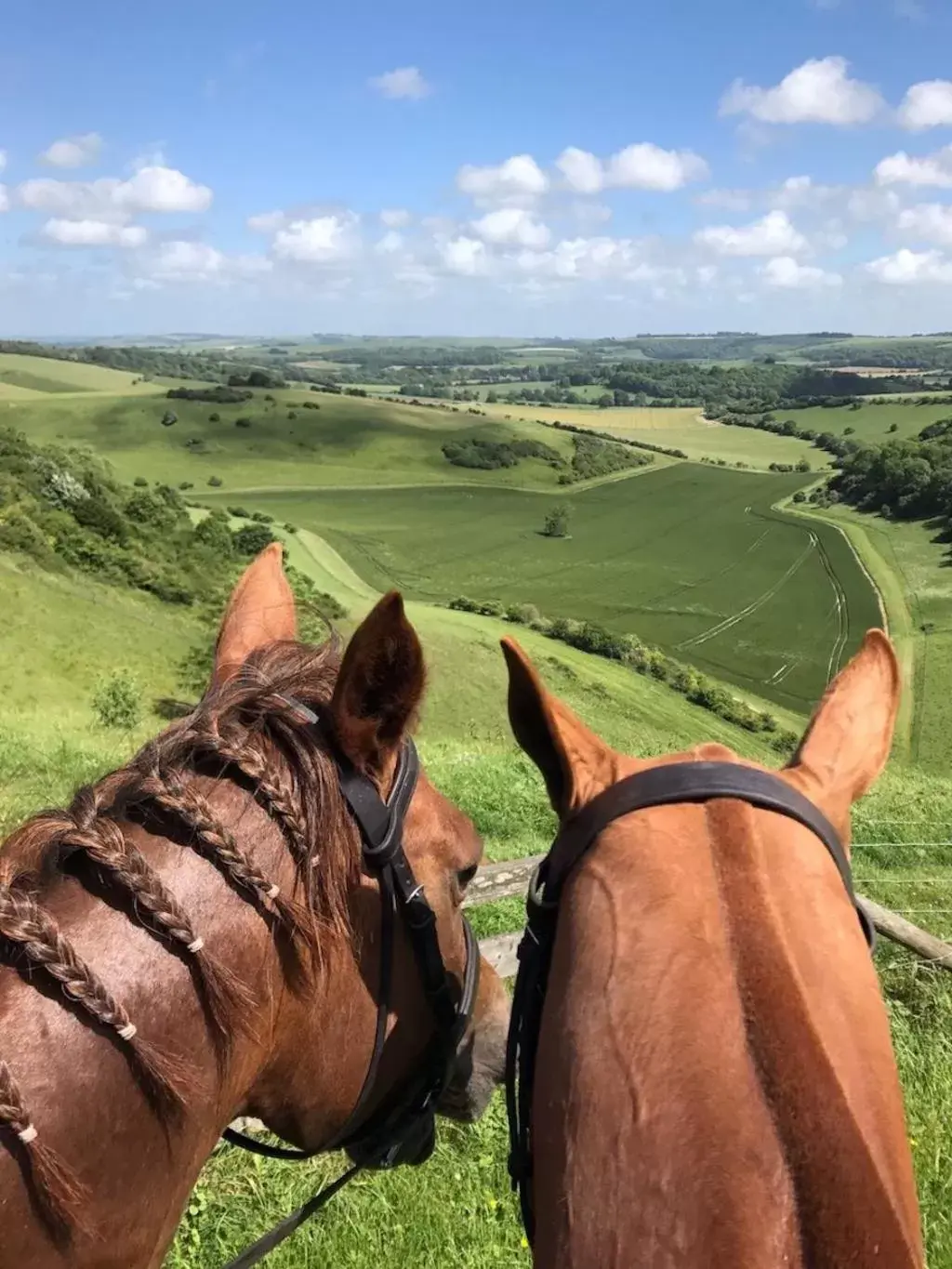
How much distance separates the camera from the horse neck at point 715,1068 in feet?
3.32

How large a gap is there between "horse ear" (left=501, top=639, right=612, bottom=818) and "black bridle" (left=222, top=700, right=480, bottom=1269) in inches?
12.2

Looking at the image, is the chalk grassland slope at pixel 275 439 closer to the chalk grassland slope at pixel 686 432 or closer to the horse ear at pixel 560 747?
the chalk grassland slope at pixel 686 432

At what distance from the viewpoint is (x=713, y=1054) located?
112 centimetres

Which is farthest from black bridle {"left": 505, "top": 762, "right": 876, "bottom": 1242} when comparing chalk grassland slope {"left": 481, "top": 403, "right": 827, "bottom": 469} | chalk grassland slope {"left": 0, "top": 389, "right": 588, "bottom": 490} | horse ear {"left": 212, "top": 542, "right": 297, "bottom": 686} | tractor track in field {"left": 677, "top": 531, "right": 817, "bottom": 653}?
chalk grassland slope {"left": 481, "top": 403, "right": 827, "bottom": 469}

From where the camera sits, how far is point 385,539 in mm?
71438

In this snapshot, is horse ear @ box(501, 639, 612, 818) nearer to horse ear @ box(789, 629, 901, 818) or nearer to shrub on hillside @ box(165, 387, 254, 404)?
horse ear @ box(789, 629, 901, 818)

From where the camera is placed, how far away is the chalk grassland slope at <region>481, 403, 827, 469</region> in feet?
363

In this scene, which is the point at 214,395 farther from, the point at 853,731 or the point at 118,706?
the point at 853,731

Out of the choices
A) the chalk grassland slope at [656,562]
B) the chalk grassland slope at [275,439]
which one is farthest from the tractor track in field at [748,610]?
the chalk grassland slope at [275,439]

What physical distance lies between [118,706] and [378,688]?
18455 millimetres

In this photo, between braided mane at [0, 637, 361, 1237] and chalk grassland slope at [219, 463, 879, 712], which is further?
chalk grassland slope at [219, 463, 879, 712]

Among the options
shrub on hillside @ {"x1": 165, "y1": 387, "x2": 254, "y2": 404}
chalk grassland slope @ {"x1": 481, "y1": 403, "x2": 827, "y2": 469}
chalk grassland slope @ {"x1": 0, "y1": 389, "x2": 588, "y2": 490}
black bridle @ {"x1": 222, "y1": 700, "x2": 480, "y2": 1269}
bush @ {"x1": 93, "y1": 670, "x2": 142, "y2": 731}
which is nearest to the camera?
black bridle @ {"x1": 222, "y1": 700, "x2": 480, "y2": 1269}

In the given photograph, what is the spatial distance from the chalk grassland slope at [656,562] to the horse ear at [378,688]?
43585 mm

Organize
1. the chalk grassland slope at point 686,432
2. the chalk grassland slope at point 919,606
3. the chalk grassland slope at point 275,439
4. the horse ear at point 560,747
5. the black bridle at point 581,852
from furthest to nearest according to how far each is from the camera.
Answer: the chalk grassland slope at point 686,432 < the chalk grassland slope at point 275,439 < the chalk grassland slope at point 919,606 < the horse ear at point 560,747 < the black bridle at point 581,852
